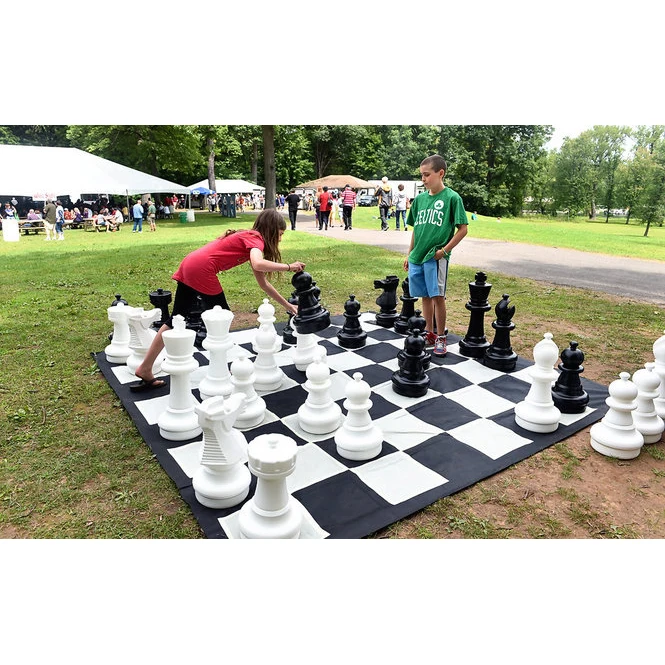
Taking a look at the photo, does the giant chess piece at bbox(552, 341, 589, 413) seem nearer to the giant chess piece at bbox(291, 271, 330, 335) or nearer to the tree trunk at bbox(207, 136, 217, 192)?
the giant chess piece at bbox(291, 271, 330, 335)

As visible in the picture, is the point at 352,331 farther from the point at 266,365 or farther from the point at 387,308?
the point at 266,365

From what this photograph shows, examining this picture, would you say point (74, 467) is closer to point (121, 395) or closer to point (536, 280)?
point (121, 395)

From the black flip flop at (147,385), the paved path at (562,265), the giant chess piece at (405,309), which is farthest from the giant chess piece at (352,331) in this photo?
the paved path at (562,265)

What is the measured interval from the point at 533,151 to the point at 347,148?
885 centimetres

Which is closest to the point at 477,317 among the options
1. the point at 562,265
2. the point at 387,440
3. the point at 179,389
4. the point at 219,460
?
the point at 387,440

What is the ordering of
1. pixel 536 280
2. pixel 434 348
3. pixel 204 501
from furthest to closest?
pixel 536 280
pixel 434 348
pixel 204 501

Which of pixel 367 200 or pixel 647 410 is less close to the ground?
pixel 367 200

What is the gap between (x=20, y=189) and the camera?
1254 cm

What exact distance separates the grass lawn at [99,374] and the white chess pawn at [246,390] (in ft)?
1.50

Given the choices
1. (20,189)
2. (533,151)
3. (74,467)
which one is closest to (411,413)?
(74,467)

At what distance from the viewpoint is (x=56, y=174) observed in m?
13.3

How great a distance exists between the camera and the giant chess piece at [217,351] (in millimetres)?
2467

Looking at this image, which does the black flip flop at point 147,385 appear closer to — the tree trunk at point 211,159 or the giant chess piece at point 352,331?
the giant chess piece at point 352,331

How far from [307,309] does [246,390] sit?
61 cm
